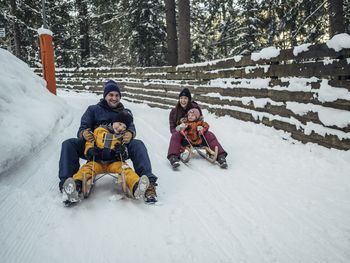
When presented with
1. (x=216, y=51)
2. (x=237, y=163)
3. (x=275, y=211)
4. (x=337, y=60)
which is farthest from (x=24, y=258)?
(x=216, y=51)

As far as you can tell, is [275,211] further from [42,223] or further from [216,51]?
[216,51]

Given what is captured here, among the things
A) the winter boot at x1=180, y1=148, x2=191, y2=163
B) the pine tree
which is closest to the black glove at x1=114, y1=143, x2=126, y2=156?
the winter boot at x1=180, y1=148, x2=191, y2=163

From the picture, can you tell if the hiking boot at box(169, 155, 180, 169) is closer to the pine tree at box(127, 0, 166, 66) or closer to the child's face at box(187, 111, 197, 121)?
the child's face at box(187, 111, 197, 121)

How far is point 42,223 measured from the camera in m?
2.88

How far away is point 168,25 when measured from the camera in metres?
13.1

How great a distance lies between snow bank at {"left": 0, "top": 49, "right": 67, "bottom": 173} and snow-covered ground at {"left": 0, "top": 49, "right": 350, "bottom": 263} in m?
0.02

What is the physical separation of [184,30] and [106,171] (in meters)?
8.63

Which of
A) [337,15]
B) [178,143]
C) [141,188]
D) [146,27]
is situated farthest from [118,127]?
[146,27]

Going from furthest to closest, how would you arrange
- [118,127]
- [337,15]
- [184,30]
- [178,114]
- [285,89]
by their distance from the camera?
1. [184,30]
2. [337,15]
3. [178,114]
4. [285,89]
5. [118,127]

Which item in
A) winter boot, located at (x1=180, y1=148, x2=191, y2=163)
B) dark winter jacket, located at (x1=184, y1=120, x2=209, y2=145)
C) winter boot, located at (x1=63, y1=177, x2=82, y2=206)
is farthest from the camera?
dark winter jacket, located at (x1=184, y1=120, x2=209, y2=145)

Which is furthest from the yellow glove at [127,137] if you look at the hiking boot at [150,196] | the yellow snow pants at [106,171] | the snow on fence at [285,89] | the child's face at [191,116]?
the snow on fence at [285,89]

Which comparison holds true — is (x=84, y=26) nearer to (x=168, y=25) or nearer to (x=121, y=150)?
(x=168, y=25)

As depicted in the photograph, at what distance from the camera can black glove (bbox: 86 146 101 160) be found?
143 inches

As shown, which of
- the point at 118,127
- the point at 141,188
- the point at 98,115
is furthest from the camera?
the point at 98,115
